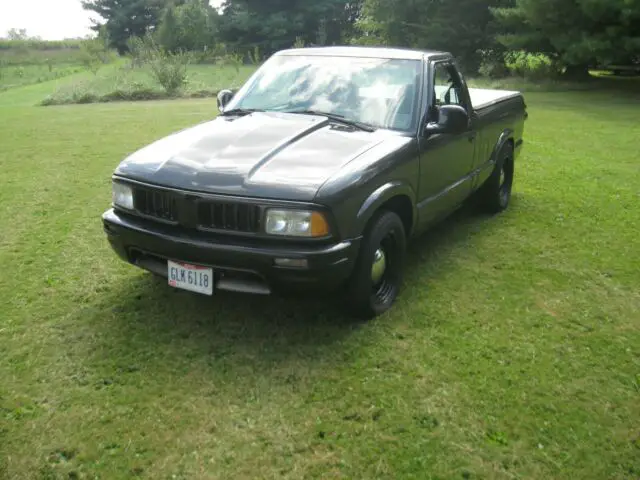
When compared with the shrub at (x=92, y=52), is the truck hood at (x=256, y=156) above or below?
below

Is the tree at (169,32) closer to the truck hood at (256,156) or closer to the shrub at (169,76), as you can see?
the shrub at (169,76)

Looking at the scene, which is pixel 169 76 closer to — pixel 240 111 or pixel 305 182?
pixel 240 111

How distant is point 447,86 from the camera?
16.8 ft

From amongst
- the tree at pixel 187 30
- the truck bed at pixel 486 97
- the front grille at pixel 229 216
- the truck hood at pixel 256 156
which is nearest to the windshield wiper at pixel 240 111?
the truck hood at pixel 256 156

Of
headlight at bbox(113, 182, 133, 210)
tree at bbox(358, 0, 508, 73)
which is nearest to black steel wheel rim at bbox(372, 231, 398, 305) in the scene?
headlight at bbox(113, 182, 133, 210)

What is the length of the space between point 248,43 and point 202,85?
942 inches

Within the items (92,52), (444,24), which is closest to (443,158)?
(444,24)

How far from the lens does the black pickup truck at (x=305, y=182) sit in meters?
3.28

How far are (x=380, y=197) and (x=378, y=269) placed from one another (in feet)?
1.66

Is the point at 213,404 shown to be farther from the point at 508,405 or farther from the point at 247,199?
the point at 508,405

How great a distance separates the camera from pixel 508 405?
3.00 m

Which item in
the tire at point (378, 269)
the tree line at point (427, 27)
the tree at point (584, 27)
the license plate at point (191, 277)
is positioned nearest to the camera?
the license plate at point (191, 277)

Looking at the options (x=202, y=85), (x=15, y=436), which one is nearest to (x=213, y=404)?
(x=15, y=436)

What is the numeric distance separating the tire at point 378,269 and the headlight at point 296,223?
0.43 meters
